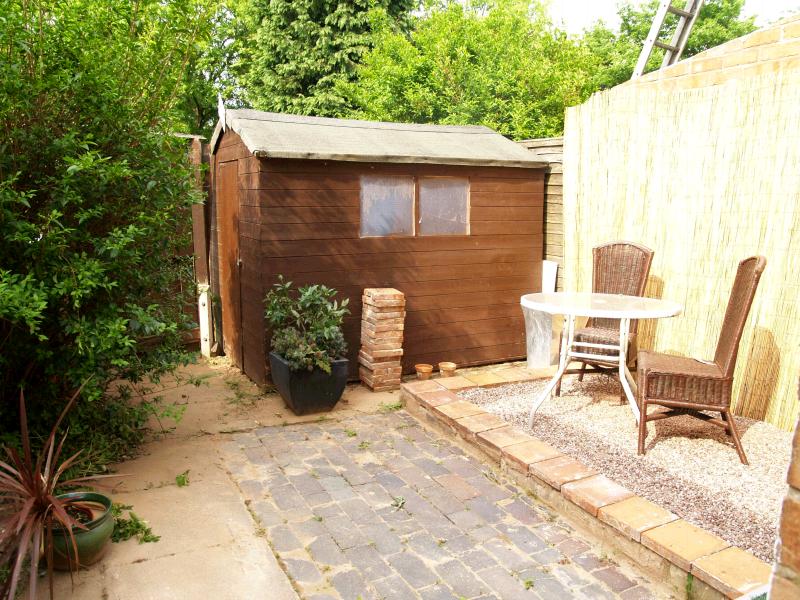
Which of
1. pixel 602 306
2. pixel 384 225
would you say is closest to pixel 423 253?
pixel 384 225

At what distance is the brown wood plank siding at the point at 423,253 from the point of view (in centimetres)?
525

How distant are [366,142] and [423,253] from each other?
3.89 ft

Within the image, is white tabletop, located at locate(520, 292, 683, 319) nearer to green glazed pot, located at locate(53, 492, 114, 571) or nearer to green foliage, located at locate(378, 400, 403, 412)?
green foliage, located at locate(378, 400, 403, 412)

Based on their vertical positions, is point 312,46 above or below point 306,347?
above

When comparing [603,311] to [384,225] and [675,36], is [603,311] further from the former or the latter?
[675,36]

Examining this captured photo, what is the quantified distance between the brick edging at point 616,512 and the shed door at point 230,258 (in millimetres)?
2635

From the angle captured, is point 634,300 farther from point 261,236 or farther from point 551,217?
point 261,236

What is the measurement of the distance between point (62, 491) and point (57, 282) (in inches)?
46.6

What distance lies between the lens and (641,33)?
22109 mm

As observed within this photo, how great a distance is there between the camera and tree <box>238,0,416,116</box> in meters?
15.1

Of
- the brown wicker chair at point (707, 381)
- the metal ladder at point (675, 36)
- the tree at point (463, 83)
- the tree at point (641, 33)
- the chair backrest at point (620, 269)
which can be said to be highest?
the tree at point (641, 33)

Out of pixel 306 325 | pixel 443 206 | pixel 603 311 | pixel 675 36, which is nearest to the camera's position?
pixel 603 311

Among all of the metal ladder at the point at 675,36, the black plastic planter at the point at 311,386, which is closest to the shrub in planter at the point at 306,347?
the black plastic planter at the point at 311,386

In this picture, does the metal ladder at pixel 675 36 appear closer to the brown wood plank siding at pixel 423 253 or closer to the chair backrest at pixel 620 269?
the brown wood plank siding at pixel 423 253
